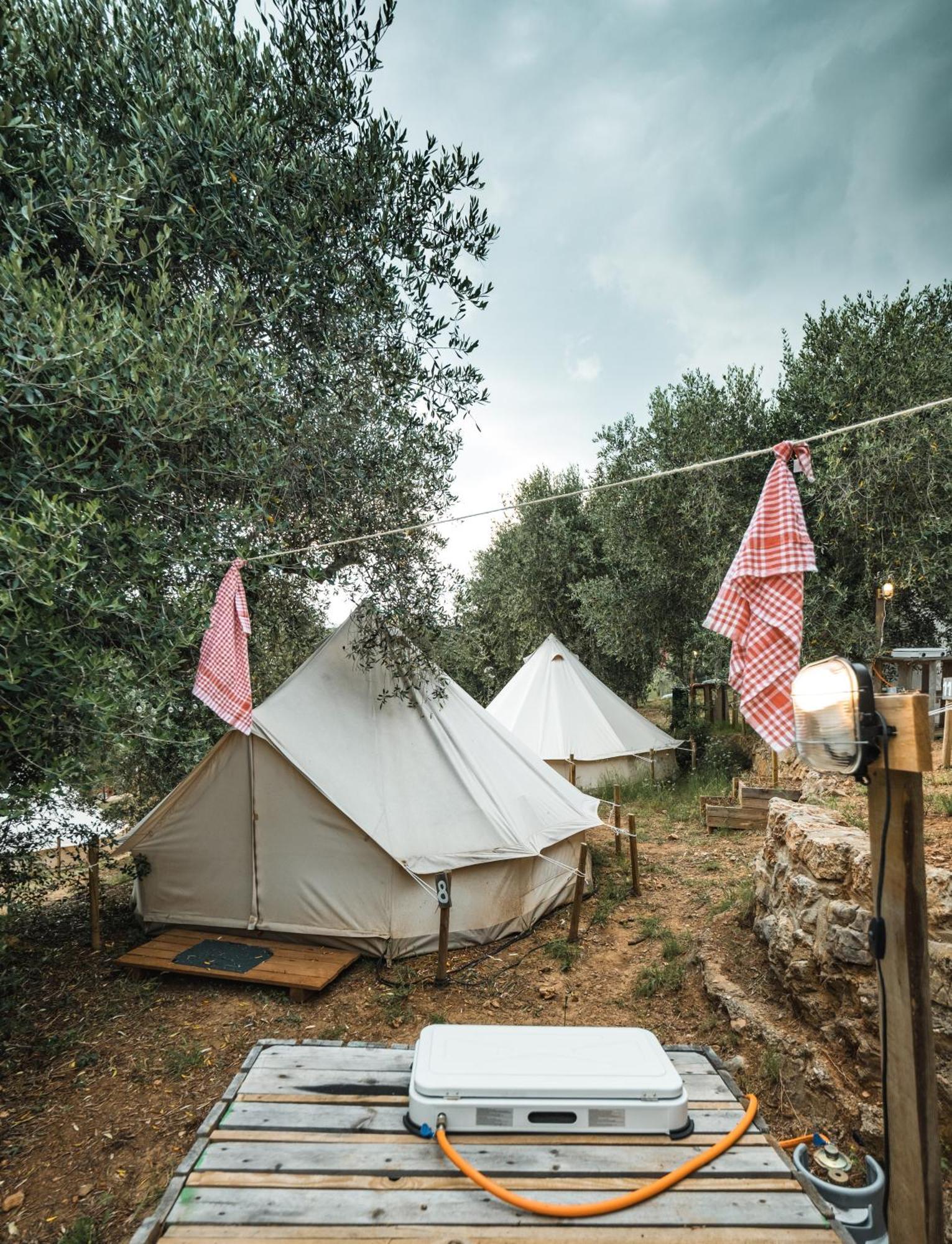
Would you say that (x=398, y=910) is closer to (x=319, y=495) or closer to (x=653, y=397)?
(x=319, y=495)

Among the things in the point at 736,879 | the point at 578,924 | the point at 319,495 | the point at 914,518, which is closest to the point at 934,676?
the point at 914,518

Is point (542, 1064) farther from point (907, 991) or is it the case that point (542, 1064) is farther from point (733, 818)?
point (733, 818)

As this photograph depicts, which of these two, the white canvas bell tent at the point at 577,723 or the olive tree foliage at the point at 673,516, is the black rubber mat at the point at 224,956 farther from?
the olive tree foliage at the point at 673,516

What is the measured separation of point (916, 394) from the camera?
8984 millimetres

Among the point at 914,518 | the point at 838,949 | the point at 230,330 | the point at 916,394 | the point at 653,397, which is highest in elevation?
the point at 653,397

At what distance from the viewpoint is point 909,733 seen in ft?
6.34

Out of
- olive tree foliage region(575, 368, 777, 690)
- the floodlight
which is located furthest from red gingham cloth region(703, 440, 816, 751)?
olive tree foliage region(575, 368, 777, 690)

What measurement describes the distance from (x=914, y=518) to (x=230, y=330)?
30.8 ft

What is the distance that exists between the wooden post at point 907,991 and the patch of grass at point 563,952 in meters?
3.64

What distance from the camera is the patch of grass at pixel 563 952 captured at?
18.1ft

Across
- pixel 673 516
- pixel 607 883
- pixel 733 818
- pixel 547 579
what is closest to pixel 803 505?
pixel 673 516

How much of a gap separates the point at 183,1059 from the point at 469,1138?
3230 mm

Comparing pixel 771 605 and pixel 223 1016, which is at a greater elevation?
pixel 771 605

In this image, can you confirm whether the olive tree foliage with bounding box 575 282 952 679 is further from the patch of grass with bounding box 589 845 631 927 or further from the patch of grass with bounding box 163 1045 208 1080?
the patch of grass with bounding box 163 1045 208 1080
